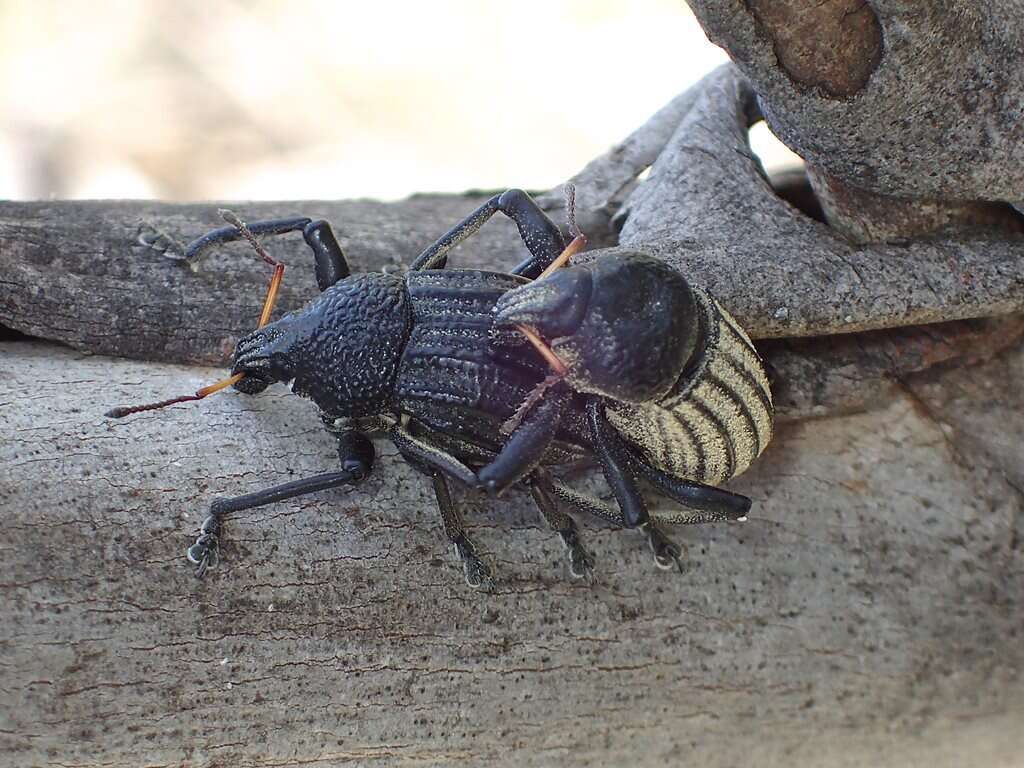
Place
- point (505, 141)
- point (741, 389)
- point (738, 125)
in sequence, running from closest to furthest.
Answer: point (741, 389) < point (738, 125) < point (505, 141)

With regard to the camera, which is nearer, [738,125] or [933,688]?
[933,688]

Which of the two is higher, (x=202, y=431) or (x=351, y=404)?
(x=202, y=431)

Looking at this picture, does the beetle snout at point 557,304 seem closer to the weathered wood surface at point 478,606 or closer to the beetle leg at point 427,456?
the beetle leg at point 427,456

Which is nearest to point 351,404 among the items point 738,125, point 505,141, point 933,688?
point 738,125

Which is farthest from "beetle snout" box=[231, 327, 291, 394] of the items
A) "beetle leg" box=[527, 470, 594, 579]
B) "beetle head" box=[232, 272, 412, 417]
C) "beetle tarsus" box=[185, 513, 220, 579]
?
"beetle leg" box=[527, 470, 594, 579]

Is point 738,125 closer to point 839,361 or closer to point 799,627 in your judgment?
point 839,361

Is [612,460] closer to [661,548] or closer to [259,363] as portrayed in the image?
[661,548]
